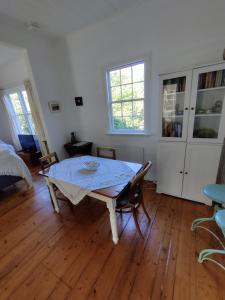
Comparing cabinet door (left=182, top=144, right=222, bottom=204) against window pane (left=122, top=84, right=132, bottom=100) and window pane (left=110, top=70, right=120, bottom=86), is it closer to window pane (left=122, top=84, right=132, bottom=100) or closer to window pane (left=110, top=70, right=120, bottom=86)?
window pane (left=122, top=84, right=132, bottom=100)

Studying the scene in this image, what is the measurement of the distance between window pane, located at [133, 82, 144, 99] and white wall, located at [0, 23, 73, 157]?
5.14 feet

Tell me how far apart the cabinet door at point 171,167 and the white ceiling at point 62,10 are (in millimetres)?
2092

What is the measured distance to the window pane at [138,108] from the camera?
252 cm

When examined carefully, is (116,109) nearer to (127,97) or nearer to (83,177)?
(127,97)

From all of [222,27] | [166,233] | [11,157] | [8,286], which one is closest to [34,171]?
[11,157]

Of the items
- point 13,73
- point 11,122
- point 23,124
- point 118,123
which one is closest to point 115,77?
point 118,123

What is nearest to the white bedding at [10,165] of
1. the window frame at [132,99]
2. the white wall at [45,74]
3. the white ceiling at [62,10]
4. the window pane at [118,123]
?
the white wall at [45,74]

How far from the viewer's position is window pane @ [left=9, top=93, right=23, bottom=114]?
4132mm

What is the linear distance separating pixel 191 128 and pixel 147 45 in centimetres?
141

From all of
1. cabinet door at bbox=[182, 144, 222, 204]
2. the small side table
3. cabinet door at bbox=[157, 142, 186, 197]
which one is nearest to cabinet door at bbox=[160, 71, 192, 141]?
cabinet door at bbox=[157, 142, 186, 197]

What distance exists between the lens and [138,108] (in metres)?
2.56

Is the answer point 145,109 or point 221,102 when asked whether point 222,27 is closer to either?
point 221,102

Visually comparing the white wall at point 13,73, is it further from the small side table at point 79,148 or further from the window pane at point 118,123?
the window pane at point 118,123

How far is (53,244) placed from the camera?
164cm
